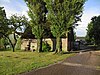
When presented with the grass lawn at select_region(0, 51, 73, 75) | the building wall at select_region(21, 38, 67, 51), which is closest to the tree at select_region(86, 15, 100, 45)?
the building wall at select_region(21, 38, 67, 51)

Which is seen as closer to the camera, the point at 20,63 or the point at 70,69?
the point at 70,69

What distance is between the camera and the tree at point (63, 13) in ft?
112

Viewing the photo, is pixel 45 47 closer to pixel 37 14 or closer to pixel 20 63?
pixel 37 14

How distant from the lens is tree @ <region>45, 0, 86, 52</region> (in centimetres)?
3411

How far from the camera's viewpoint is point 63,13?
1355 inches

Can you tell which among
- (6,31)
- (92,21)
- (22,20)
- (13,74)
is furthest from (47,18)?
(92,21)

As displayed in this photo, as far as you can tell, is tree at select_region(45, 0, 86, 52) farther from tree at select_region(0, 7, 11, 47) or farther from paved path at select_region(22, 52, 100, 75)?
paved path at select_region(22, 52, 100, 75)

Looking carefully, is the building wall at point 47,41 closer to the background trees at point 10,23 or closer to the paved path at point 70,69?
the background trees at point 10,23

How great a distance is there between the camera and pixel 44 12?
125 ft

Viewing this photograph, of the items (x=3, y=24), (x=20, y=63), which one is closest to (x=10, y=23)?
(x=3, y=24)

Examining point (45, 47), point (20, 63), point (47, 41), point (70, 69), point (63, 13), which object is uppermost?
point (63, 13)

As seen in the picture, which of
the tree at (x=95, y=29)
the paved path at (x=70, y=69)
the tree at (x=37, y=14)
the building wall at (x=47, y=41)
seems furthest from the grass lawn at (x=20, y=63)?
the tree at (x=95, y=29)

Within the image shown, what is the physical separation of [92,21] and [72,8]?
44.2 metres

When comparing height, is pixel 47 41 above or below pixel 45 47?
above
